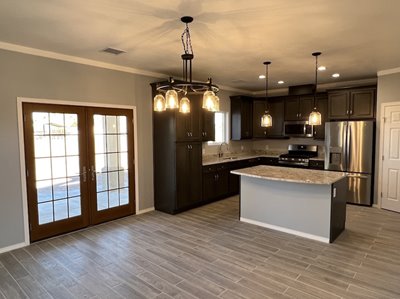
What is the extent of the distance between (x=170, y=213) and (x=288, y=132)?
13.2 ft

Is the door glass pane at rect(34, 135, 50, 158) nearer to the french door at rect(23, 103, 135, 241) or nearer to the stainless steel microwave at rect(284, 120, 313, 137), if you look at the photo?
the french door at rect(23, 103, 135, 241)

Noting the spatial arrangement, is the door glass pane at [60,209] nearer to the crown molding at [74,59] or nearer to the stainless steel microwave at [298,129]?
the crown molding at [74,59]

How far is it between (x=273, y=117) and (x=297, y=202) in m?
3.85

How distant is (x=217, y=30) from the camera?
10.4ft

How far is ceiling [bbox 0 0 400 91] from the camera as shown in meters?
2.57

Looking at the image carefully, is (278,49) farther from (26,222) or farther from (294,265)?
(26,222)

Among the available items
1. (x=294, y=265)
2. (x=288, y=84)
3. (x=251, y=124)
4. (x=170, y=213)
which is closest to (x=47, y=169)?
(x=170, y=213)

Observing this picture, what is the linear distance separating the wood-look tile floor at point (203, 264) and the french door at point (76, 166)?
34 centimetres

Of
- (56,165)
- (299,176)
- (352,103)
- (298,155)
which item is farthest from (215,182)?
(352,103)

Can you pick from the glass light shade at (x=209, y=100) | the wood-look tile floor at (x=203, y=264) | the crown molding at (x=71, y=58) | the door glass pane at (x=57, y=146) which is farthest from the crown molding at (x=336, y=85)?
the door glass pane at (x=57, y=146)

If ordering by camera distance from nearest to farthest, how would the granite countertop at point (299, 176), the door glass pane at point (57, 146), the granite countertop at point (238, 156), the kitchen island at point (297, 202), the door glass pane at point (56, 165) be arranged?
the granite countertop at point (299, 176), the kitchen island at point (297, 202), the door glass pane at point (56, 165), the door glass pane at point (57, 146), the granite countertop at point (238, 156)

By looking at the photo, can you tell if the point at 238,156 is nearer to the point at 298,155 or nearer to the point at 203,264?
the point at 298,155

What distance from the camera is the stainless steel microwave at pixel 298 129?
6.90 m

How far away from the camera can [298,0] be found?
2.46 m
